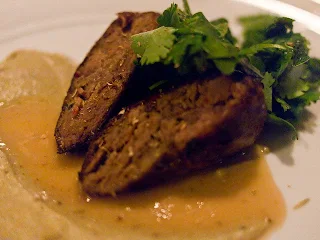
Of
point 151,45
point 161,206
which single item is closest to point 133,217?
point 161,206

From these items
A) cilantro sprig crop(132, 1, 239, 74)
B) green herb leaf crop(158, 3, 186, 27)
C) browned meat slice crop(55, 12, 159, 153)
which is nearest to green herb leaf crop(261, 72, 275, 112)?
cilantro sprig crop(132, 1, 239, 74)

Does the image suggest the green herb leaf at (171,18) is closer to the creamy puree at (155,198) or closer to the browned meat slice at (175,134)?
the browned meat slice at (175,134)

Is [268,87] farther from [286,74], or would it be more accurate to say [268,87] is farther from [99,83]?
[99,83]

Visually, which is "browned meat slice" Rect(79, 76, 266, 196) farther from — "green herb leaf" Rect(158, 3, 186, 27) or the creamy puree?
"green herb leaf" Rect(158, 3, 186, 27)

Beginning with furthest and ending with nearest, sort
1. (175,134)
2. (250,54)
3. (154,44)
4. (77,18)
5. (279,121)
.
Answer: (77,18)
(279,121)
(250,54)
(154,44)
(175,134)

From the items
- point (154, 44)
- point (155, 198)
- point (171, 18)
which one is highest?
point (171, 18)

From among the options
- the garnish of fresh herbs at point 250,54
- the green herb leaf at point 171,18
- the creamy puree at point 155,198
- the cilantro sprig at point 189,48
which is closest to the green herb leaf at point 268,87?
the garnish of fresh herbs at point 250,54

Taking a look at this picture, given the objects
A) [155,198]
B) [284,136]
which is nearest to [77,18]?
[155,198]
